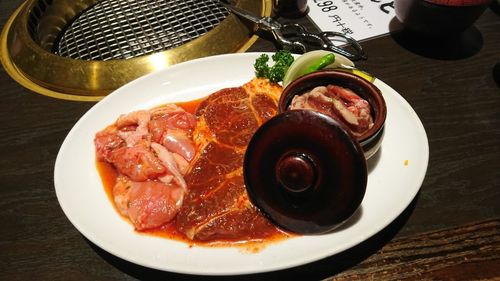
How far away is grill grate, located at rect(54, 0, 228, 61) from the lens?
3537 millimetres

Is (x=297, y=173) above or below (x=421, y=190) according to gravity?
above

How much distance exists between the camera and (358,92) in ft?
7.51

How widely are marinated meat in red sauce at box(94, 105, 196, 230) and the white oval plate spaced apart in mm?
87

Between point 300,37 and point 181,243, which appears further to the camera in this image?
point 300,37

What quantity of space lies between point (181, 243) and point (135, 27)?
7.99 ft

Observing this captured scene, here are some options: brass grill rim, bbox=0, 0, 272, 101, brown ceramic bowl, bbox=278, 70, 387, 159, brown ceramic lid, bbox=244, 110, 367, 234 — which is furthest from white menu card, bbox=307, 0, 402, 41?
brown ceramic lid, bbox=244, 110, 367, 234

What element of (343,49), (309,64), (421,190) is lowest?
(421,190)

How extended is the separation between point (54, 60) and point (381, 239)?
2.77 meters

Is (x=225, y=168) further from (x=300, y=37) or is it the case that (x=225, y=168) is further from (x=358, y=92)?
(x=300, y=37)

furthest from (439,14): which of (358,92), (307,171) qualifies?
(307,171)

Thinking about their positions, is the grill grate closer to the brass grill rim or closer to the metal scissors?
the brass grill rim

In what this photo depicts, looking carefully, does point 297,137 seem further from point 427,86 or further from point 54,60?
point 54,60

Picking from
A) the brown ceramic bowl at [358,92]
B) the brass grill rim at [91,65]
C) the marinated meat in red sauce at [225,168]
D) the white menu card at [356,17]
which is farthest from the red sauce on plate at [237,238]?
the white menu card at [356,17]

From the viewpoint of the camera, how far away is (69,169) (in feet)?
7.94
